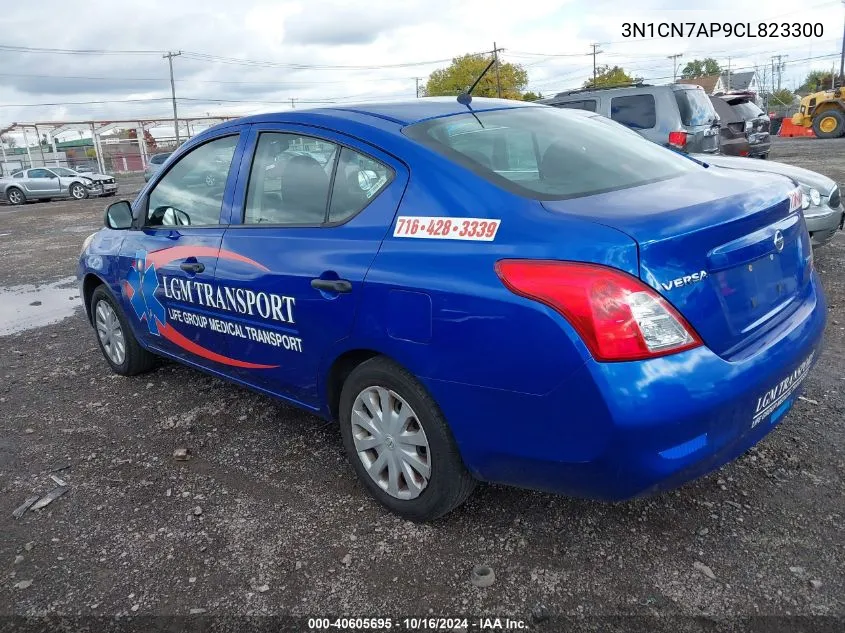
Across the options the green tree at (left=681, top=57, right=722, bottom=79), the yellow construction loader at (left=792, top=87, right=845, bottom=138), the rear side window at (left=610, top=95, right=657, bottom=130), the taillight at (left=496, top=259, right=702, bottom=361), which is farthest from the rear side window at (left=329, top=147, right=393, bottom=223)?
the green tree at (left=681, top=57, right=722, bottom=79)

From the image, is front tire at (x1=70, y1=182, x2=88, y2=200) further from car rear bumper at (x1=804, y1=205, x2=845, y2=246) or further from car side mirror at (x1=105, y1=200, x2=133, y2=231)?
car rear bumper at (x1=804, y1=205, x2=845, y2=246)

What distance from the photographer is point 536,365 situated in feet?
6.84

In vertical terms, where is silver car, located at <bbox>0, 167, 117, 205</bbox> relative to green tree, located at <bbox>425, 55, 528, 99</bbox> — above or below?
below

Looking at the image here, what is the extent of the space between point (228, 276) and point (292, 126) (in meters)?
0.76

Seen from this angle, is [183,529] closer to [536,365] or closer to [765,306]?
[536,365]

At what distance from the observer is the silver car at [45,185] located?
2494cm

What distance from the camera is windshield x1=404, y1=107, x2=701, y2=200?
2.53 m

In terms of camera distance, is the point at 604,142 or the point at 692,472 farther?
the point at 604,142

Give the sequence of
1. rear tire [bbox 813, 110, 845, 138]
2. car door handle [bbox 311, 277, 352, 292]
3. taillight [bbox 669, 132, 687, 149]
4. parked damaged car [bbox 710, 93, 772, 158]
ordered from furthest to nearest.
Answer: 1. rear tire [bbox 813, 110, 845, 138]
2. parked damaged car [bbox 710, 93, 772, 158]
3. taillight [bbox 669, 132, 687, 149]
4. car door handle [bbox 311, 277, 352, 292]

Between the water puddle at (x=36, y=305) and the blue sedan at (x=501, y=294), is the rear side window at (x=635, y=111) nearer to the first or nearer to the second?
the blue sedan at (x=501, y=294)

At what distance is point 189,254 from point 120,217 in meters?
0.92

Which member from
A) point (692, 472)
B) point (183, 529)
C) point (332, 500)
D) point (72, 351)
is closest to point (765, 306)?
point (692, 472)

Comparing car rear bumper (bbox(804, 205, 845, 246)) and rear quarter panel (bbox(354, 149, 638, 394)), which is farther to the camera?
car rear bumper (bbox(804, 205, 845, 246))

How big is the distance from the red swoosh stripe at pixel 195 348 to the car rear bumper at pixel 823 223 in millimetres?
4599
